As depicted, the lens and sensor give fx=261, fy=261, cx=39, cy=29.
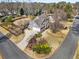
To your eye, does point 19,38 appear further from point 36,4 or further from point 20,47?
point 36,4

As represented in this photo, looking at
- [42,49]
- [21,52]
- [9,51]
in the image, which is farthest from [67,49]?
[9,51]

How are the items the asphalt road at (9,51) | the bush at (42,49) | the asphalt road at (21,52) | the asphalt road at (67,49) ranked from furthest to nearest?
1. the bush at (42,49)
2. the asphalt road at (67,49)
3. the asphalt road at (21,52)
4. the asphalt road at (9,51)

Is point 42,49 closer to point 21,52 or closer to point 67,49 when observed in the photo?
point 21,52

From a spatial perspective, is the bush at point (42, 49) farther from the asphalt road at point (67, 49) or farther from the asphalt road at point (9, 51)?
the asphalt road at point (9, 51)

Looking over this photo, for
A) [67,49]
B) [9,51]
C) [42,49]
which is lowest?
[67,49]

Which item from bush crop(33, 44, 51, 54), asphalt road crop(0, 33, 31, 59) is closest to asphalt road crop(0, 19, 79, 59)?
asphalt road crop(0, 33, 31, 59)

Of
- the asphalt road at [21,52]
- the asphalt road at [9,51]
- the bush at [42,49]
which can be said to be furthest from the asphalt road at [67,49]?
the asphalt road at [9,51]

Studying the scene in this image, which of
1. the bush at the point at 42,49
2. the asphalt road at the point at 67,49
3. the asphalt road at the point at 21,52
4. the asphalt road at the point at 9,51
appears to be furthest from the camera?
the bush at the point at 42,49

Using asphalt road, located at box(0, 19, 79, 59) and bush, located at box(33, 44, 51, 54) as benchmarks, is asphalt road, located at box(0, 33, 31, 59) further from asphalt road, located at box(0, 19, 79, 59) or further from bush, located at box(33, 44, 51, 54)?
bush, located at box(33, 44, 51, 54)

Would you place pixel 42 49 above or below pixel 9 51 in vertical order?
above
